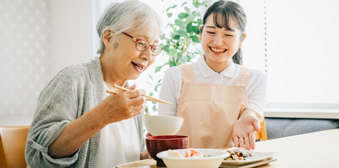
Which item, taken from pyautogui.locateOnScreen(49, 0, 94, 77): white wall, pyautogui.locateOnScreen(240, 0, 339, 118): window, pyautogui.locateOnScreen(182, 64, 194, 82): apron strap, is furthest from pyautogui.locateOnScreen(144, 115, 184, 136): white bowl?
pyautogui.locateOnScreen(49, 0, 94, 77): white wall

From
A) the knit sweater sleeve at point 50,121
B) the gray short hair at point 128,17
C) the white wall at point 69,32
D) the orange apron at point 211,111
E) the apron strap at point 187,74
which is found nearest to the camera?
the knit sweater sleeve at point 50,121

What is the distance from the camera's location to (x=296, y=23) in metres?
3.45

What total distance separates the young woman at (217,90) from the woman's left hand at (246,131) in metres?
0.16

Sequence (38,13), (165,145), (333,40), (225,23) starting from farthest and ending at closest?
(38,13) < (333,40) < (225,23) < (165,145)

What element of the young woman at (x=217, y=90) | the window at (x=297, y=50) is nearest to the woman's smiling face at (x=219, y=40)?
the young woman at (x=217, y=90)

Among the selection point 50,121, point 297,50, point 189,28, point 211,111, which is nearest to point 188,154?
point 50,121

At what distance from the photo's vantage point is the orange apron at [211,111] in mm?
2006

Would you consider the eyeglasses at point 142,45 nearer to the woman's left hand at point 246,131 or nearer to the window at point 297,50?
the woman's left hand at point 246,131

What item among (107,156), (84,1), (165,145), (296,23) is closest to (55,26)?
(84,1)

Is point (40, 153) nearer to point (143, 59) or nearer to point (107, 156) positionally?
point (107, 156)

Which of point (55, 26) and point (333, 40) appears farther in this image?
point (55, 26)

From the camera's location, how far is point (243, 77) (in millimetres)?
2104

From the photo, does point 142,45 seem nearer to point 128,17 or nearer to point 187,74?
point 128,17

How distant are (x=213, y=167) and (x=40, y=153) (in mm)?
638
